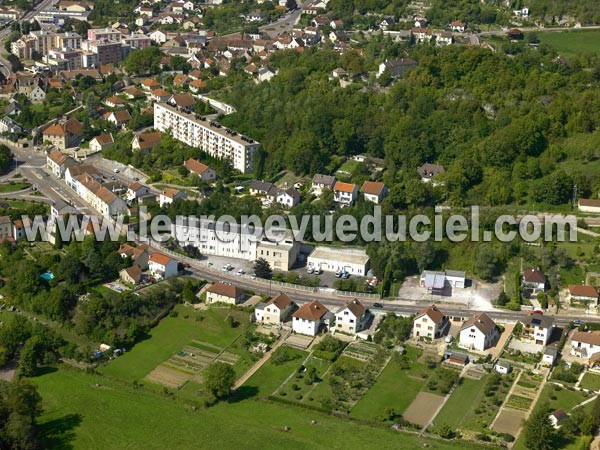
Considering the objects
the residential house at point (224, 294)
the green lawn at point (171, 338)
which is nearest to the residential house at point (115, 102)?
the residential house at point (224, 294)

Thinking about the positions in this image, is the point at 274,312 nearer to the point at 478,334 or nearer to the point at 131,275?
the point at 131,275

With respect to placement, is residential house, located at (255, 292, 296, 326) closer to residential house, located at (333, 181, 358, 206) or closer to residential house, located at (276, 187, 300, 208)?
residential house, located at (276, 187, 300, 208)

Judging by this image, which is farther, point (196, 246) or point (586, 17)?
point (586, 17)

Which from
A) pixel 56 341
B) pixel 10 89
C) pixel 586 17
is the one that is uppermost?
pixel 586 17

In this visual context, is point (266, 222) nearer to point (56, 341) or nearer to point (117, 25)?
point (56, 341)

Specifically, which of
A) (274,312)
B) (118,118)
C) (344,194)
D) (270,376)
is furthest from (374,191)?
(118,118)

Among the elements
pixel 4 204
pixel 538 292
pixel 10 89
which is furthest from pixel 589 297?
pixel 10 89

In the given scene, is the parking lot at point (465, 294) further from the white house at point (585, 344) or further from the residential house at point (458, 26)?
the residential house at point (458, 26)
